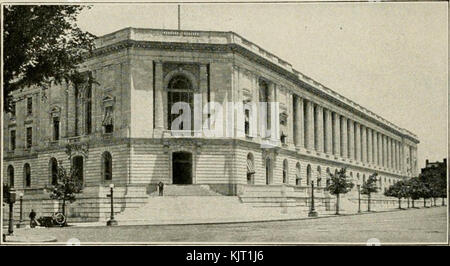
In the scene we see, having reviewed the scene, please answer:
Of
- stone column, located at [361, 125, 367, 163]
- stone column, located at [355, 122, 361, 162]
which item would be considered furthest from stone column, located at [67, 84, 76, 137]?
stone column, located at [361, 125, 367, 163]

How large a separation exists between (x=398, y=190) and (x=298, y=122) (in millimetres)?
20253

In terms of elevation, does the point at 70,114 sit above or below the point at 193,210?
above

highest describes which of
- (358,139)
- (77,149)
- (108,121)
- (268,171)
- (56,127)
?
(108,121)

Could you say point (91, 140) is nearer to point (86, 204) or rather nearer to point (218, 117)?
point (86, 204)

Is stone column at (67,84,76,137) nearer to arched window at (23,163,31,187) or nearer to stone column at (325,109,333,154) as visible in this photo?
arched window at (23,163,31,187)

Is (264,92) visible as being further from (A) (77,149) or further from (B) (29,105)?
(B) (29,105)

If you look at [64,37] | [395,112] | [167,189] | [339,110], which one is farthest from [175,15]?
[339,110]

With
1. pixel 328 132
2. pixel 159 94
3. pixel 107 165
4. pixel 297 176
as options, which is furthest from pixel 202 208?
pixel 328 132

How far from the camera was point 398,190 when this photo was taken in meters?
68.5

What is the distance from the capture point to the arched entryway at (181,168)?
1816 inches

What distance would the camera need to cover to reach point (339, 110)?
64312 millimetres

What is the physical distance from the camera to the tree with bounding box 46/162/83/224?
36.0 m

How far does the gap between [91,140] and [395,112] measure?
22793 mm
